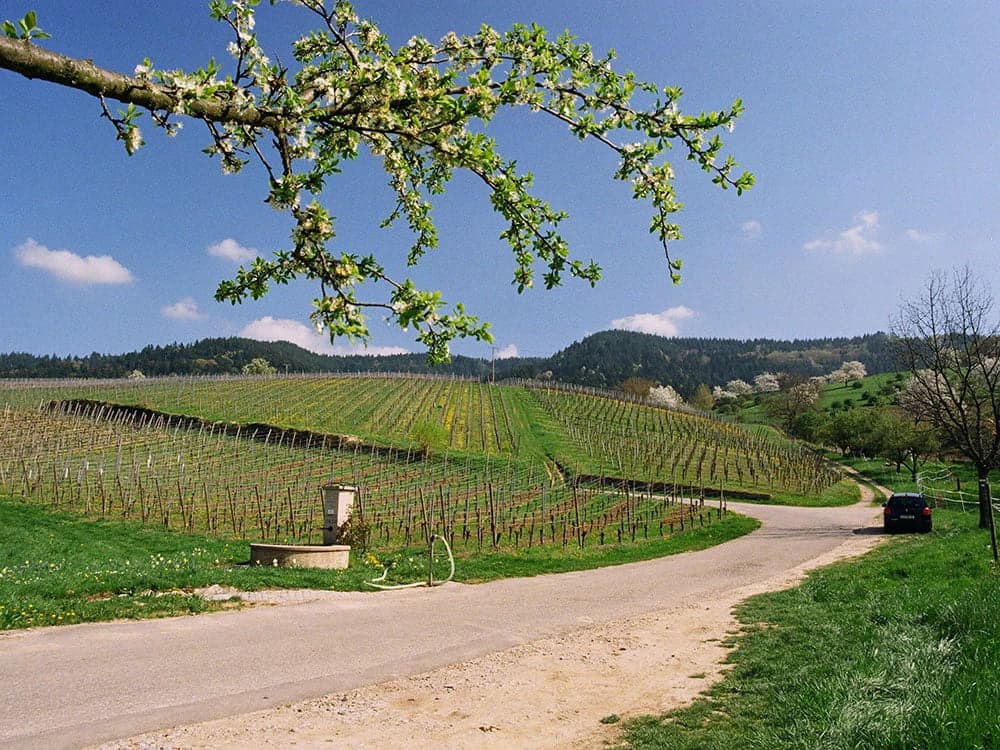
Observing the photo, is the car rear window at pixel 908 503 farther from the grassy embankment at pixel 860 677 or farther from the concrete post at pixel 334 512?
the concrete post at pixel 334 512

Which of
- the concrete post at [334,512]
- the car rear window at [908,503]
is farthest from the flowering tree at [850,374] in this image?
the concrete post at [334,512]

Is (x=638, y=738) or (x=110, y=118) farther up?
(x=110, y=118)

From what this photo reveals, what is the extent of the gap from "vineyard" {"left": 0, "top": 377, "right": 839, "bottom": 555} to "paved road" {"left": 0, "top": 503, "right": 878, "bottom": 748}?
5.39 meters

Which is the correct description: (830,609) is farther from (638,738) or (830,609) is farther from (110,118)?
(110,118)

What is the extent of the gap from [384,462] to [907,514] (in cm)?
2616

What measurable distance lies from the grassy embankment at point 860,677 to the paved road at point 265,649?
2916mm

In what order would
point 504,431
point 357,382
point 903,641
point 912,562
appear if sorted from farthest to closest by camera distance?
point 357,382, point 504,431, point 912,562, point 903,641

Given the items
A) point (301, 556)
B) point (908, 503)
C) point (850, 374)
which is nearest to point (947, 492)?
point (908, 503)

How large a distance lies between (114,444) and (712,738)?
4431 centimetres

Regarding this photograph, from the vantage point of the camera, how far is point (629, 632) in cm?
977

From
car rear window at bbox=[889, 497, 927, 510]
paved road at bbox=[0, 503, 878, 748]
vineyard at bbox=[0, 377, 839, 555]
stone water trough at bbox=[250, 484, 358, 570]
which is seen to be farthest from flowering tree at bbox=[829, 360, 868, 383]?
paved road at bbox=[0, 503, 878, 748]

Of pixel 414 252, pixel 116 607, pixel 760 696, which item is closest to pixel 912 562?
pixel 760 696

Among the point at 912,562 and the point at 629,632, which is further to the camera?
the point at 912,562

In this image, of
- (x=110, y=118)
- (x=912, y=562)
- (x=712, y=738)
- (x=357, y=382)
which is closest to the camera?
(x=110, y=118)
